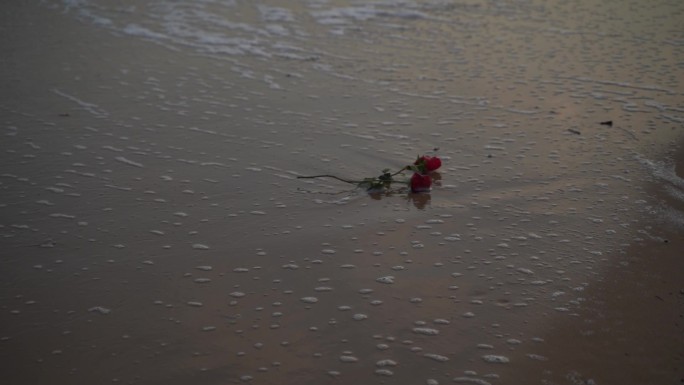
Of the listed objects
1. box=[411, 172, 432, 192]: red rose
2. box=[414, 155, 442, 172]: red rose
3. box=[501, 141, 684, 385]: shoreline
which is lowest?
box=[501, 141, 684, 385]: shoreline

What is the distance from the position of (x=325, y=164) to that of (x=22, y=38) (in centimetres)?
366

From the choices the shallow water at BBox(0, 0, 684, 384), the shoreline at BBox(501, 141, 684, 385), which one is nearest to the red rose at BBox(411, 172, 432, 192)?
the shallow water at BBox(0, 0, 684, 384)

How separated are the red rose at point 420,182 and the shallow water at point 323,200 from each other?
68 millimetres

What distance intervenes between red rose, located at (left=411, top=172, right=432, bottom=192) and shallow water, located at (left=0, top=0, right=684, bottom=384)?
0.07 m

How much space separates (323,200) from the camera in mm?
3359

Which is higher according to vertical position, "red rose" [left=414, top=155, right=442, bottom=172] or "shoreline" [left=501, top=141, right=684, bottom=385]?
"red rose" [left=414, top=155, right=442, bottom=172]

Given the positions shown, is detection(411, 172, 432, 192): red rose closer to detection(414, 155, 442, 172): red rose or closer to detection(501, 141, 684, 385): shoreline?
detection(414, 155, 442, 172): red rose

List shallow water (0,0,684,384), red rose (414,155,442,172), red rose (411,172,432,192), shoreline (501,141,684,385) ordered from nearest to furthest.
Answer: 1. shoreline (501,141,684,385)
2. shallow water (0,0,684,384)
3. red rose (411,172,432,192)
4. red rose (414,155,442,172)

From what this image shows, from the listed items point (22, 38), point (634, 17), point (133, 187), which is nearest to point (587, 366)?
point (133, 187)

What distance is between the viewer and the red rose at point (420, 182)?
3350 mm

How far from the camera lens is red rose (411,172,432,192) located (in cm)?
335

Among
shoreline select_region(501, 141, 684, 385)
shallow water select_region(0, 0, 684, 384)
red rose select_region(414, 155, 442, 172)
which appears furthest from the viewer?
red rose select_region(414, 155, 442, 172)

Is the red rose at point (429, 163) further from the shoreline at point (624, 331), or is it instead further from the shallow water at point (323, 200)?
the shoreline at point (624, 331)

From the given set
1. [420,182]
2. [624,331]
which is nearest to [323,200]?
[420,182]
